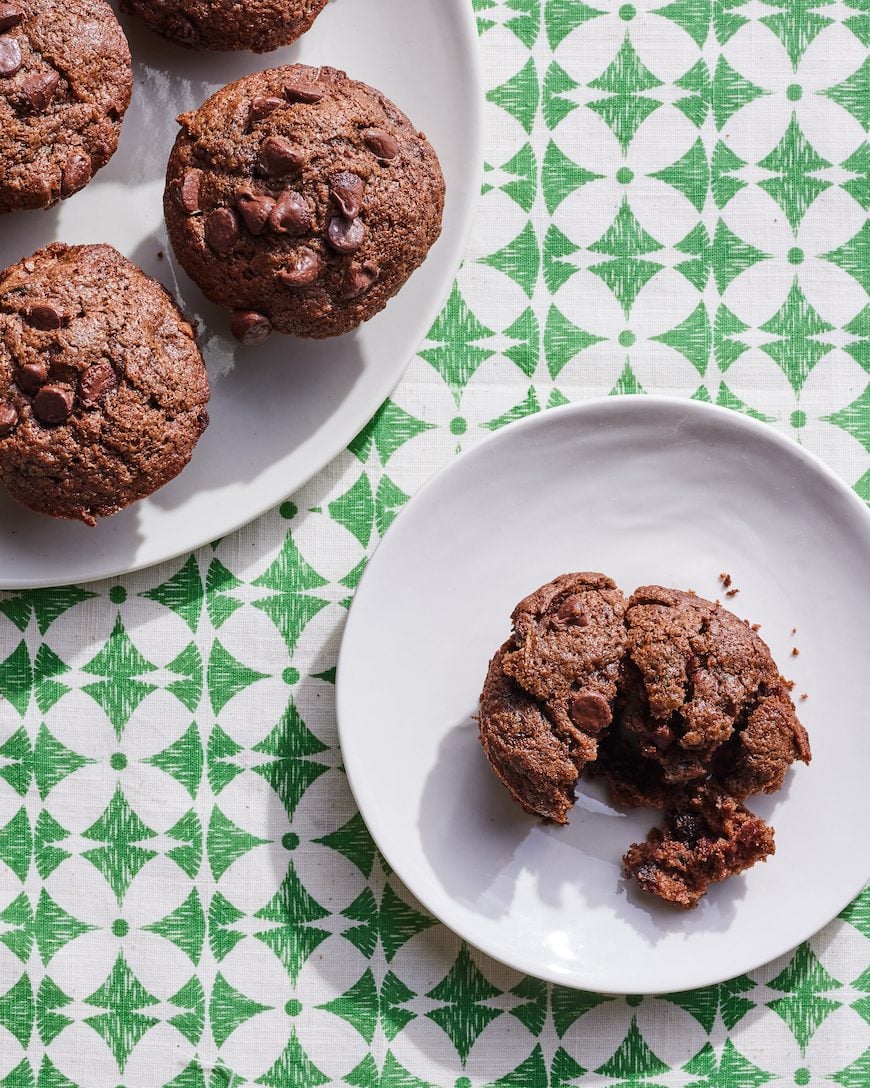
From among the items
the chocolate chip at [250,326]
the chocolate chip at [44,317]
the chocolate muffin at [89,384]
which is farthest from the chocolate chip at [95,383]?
the chocolate chip at [250,326]

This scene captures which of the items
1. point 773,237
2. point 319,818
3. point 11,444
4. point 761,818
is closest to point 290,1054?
point 319,818

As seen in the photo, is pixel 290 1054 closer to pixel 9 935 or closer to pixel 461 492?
pixel 9 935

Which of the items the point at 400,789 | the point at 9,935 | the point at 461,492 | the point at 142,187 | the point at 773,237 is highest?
the point at 142,187

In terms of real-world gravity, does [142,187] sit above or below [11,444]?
above

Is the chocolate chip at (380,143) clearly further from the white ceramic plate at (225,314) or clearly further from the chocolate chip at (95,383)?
the chocolate chip at (95,383)

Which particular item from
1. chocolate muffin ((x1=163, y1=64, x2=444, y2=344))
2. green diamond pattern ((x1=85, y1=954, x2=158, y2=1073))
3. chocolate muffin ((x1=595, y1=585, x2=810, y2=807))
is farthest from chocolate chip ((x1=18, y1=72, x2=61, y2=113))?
green diamond pattern ((x1=85, y1=954, x2=158, y2=1073))

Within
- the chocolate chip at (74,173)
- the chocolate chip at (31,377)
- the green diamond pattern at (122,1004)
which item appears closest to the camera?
the chocolate chip at (31,377)

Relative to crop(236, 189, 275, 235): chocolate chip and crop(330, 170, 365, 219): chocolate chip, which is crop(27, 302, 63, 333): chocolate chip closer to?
crop(236, 189, 275, 235): chocolate chip
